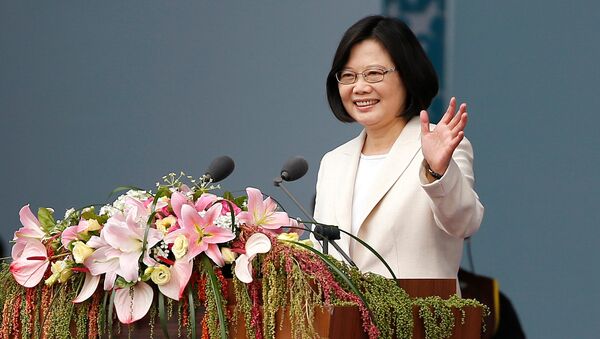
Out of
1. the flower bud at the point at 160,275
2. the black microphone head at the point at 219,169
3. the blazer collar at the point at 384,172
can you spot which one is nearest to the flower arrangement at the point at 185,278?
the flower bud at the point at 160,275

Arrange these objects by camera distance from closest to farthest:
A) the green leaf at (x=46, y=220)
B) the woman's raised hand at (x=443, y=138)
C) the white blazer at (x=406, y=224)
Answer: the green leaf at (x=46, y=220)
the woman's raised hand at (x=443, y=138)
the white blazer at (x=406, y=224)

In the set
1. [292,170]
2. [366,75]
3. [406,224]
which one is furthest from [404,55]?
[292,170]

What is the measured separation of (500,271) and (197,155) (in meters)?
1.58

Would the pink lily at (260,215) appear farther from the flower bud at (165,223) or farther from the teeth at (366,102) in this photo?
the teeth at (366,102)

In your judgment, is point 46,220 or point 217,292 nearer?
point 217,292

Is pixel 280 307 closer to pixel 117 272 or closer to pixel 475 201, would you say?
pixel 117 272

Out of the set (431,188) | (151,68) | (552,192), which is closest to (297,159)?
(431,188)

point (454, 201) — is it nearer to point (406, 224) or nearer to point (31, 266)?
point (406, 224)

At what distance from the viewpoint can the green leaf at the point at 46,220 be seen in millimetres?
2189

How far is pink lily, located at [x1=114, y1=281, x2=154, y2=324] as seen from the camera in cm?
197

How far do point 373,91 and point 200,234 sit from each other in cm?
102

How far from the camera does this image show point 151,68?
209 inches

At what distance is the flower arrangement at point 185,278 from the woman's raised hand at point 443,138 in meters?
0.43

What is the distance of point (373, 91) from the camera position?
289cm
